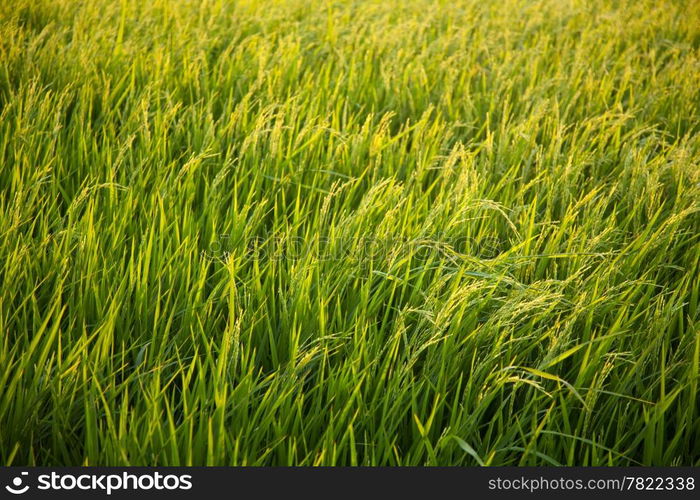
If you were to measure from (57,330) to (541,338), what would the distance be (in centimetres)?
112

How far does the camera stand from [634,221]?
1.92 m

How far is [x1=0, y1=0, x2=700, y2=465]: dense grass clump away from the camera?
122 centimetres

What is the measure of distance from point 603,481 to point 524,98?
1.81 m

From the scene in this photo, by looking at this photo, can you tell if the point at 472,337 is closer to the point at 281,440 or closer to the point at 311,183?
the point at 281,440

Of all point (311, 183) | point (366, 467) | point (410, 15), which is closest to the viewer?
point (366, 467)

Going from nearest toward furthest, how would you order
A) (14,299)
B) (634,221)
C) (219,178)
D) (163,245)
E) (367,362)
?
1. (367,362)
2. (14,299)
3. (163,245)
4. (219,178)
5. (634,221)

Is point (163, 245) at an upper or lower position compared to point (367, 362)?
upper

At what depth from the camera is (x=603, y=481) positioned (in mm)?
1191

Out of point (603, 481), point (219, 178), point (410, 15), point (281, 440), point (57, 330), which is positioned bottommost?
point (603, 481)

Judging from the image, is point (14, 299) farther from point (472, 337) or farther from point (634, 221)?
point (634, 221)

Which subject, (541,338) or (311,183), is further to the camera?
(311,183)

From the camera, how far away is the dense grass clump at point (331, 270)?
4.00 ft

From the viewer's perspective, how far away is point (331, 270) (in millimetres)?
1533

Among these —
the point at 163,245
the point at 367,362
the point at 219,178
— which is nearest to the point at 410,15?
the point at 219,178
